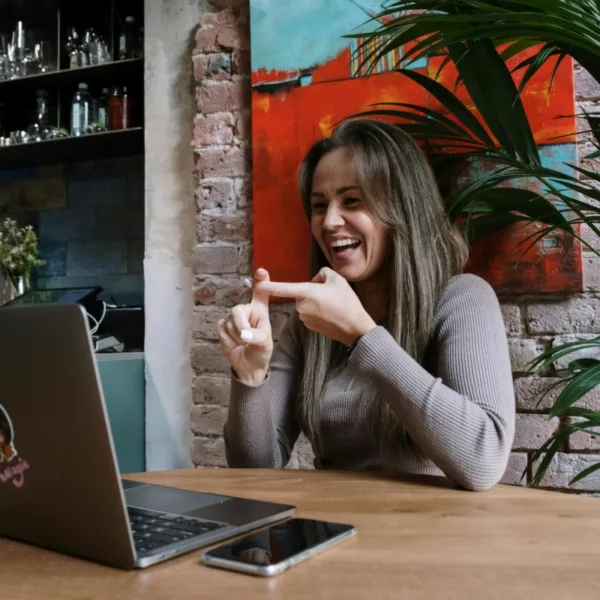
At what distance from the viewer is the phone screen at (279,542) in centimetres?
55

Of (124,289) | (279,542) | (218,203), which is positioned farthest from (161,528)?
(124,289)

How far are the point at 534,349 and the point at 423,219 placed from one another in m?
0.46

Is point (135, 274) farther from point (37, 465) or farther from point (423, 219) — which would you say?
point (37, 465)

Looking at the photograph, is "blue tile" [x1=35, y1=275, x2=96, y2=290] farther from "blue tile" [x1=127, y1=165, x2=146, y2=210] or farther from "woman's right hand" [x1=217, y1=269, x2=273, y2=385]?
"woman's right hand" [x1=217, y1=269, x2=273, y2=385]

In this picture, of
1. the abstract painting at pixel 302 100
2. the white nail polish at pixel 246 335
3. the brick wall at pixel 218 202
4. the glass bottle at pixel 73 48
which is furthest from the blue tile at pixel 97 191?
the white nail polish at pixel 246 335

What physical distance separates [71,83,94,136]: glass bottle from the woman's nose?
133cm

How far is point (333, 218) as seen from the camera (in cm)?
137

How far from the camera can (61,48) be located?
8.11ft

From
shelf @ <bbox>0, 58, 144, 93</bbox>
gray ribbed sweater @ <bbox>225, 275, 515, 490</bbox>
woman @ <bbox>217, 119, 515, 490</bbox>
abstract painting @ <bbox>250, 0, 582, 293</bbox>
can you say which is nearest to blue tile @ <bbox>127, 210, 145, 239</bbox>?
shelf @ <bbox>0, 58, 144, 93</bbox>

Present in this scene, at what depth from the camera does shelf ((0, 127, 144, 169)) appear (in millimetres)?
2217

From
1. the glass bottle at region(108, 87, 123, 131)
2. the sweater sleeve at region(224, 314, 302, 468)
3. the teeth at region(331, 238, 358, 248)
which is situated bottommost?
the sweater sleeve at region(224, 314, 302, 468)

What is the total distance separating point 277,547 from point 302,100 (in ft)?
4.62

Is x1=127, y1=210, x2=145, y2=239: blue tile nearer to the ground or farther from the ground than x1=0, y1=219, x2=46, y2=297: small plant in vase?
farther from the ground

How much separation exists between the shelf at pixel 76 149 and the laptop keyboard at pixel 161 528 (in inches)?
68.0
